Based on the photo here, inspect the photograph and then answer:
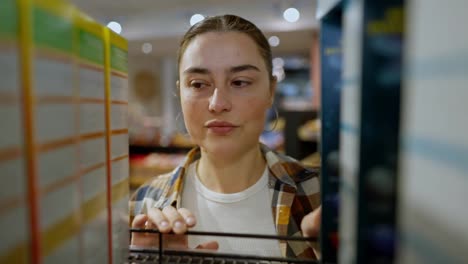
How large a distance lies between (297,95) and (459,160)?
6.74m

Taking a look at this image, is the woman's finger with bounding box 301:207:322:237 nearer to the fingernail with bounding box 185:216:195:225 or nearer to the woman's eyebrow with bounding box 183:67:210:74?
the fingernail with bounding box 185:216:195:225

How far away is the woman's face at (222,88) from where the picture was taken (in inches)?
21.2

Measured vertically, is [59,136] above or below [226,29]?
below

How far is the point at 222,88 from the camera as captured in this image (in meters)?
0.54

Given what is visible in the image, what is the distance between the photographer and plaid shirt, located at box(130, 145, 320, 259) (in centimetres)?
60

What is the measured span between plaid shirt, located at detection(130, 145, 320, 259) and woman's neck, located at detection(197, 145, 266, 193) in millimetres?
38

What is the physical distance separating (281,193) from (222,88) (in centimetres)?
24

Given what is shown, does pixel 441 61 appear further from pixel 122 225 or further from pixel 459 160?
pixel 122 225

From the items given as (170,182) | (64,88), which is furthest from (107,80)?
(170,182)

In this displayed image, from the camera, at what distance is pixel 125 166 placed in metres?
0.41

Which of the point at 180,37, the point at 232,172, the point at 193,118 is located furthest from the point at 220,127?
the point at 180,37

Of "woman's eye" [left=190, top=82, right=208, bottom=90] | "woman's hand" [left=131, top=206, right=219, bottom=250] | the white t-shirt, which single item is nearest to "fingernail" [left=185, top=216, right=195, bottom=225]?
"woman's hand" [left=131, top=206, right=219, bottom=250]

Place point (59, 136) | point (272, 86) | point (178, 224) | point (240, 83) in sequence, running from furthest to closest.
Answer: point (272, 86) < point (240, 83) < point (178, 224) < point (59, 136)

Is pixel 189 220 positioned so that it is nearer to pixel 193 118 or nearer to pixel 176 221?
pixel 176 221
